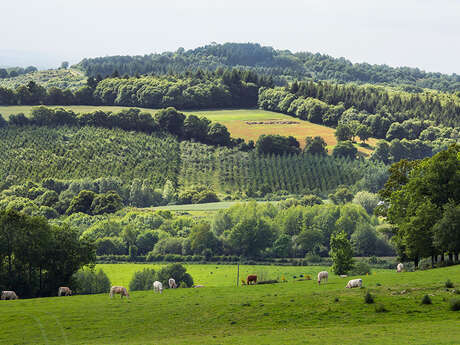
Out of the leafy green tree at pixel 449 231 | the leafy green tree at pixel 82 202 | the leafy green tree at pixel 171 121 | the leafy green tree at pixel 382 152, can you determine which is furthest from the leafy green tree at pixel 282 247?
the leafy green tree at pixel 171 121

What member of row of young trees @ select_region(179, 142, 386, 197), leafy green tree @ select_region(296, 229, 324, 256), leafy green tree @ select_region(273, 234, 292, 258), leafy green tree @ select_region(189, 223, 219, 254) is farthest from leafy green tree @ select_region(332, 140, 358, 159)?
leafy green tree @ select_region(189, 223, 219, 254)

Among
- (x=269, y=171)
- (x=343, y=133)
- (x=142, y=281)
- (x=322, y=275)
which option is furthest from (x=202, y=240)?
(x=343, y=133)

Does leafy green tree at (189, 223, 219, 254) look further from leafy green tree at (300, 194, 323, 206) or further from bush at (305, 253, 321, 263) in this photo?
leafy green tree at (300, 194, 323, 206)

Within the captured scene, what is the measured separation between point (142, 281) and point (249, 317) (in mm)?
50983

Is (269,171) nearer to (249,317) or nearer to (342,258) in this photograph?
(342,258)

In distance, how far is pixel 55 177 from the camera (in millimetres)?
163375

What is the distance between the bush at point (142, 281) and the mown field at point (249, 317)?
3726cm

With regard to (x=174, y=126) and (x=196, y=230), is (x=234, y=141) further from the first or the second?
(x=196, y=230)

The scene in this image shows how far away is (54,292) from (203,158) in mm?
114402

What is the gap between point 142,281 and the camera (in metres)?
90.4

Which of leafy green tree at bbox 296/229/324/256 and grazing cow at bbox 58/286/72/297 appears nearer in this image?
grazing cow at bbox 58/286/72/297

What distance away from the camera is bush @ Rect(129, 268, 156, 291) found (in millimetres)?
88569

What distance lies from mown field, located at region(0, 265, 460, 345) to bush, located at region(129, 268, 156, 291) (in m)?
37.3

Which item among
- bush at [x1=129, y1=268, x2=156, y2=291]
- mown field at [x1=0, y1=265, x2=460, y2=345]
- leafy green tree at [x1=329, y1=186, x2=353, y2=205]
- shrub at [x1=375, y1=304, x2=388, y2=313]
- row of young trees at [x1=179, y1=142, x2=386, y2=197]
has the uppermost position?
row of young trees at [x1=179, y1=142, x2=386, y2=197]
